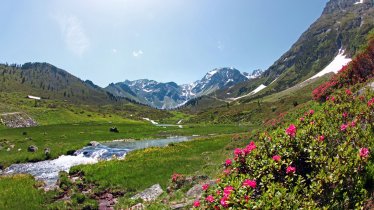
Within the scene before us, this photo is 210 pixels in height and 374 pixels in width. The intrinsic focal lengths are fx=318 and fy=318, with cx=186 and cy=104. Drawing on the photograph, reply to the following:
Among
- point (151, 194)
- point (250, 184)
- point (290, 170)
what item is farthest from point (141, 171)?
point (250, 184)

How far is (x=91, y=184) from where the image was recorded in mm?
32094

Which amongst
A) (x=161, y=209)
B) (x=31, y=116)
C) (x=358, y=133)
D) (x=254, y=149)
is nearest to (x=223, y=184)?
(x=254, y=149)

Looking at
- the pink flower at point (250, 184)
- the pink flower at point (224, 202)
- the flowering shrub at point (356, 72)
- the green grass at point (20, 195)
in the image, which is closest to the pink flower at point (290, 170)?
the pink flower at point (250, 184)

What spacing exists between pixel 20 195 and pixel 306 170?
25637 mm

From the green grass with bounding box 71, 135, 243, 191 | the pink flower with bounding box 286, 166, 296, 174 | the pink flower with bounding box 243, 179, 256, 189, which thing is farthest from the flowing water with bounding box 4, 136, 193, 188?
the pink flower with bounding box 286, 166, 296, 174

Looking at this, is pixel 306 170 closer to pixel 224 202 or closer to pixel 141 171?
pixel 224 202

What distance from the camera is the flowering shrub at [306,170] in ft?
28.8

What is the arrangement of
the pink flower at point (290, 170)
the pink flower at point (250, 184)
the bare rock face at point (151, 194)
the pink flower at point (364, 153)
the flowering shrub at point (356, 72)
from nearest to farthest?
the pink flower at point (250, 184)
the pink flower at point (364, 153)
the pink flower at point (290, 170)
the bare rock face at point (151, 194)
the flowering shrub at point (356, 72)

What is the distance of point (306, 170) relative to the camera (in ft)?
35.4

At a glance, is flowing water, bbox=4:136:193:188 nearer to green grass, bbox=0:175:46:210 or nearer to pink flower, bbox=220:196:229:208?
green grass, bbox=0:175:46:210

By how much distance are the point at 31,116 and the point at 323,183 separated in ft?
457

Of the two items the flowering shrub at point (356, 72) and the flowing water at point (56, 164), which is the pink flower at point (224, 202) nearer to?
the flowering shrub at point (356, 72)

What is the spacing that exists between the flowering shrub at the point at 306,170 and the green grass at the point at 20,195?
1986 centimetres

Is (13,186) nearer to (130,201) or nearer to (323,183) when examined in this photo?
(130,201)
